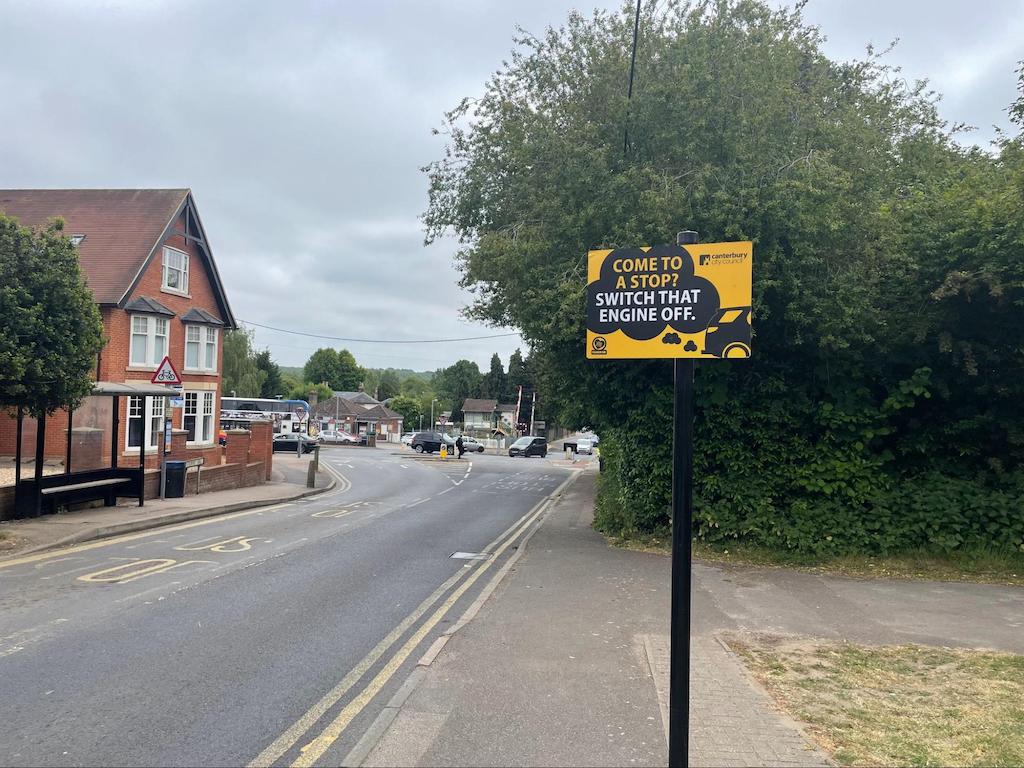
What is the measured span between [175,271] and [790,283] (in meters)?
25.7

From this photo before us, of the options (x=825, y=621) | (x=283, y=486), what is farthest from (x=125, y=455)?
(x=825, y=621)

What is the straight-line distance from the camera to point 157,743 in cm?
463

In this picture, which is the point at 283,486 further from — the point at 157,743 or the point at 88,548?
the point at 157,743

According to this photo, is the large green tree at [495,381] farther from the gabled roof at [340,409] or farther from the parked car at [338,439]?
the parked car at [338,439]

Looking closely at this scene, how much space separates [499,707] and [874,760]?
2.37 meters

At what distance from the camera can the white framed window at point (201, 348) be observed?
2997 cm

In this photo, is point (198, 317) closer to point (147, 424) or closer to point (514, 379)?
point (147, 424)

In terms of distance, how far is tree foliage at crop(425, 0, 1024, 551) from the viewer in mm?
10305

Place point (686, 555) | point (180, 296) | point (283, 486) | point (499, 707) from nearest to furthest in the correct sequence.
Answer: point (686, 555) → point (499, 707) → point (283, 486) → point (180, 296)

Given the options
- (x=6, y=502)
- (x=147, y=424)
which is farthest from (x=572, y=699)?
(x=147, y=424)

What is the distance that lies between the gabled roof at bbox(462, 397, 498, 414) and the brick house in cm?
8824

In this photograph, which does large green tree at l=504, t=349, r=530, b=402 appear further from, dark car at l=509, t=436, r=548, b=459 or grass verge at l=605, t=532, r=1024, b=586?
grass verge at l=605, t=532, r=1024, b=586

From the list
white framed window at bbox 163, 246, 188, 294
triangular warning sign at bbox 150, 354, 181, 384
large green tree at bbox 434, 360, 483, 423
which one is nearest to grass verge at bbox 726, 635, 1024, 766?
triangular warning sign at bbox 150, 354, 181, 384

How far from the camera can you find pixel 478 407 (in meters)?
122
